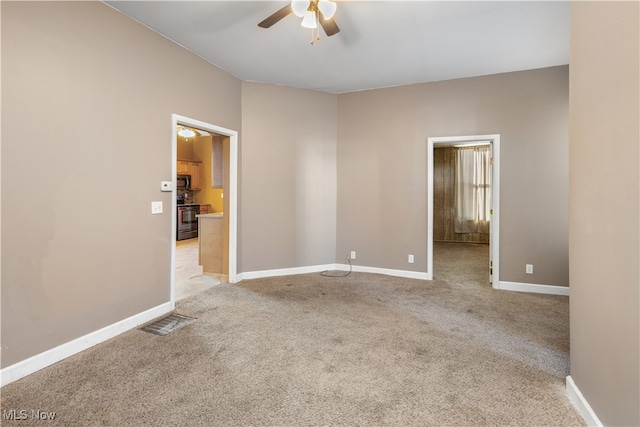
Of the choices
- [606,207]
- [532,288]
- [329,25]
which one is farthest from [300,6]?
[532,288]

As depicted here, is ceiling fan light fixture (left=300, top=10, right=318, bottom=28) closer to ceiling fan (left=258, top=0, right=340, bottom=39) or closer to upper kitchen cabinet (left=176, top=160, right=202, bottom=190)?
ceiling fan (left=258, top=0, right=340, bottom=39)

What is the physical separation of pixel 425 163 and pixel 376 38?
1841 mm

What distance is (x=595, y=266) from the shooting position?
55.9 inches

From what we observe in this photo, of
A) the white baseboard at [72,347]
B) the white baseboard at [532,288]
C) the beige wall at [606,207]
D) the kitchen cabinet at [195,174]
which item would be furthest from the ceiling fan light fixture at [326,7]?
the kitchen cabinet at [195,174]

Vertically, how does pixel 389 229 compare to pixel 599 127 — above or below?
below

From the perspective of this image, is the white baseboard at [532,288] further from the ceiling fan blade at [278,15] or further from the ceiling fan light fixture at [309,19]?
the ceiling fan blade at [278,15]

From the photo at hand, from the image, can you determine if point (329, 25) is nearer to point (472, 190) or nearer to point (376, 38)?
point (376, 38)

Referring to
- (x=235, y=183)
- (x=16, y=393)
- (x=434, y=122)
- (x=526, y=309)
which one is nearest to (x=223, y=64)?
(x=235, y=183)

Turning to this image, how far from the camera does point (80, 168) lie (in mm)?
2211

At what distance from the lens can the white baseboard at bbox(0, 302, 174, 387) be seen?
6.08 feet

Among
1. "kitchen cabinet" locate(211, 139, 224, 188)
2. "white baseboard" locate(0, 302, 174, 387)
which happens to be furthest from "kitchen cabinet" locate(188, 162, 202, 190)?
"white baseboard" locate(0, 302, 174, 387)

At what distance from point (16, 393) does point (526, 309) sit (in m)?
4.26

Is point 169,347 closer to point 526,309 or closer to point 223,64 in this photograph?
point 223,64

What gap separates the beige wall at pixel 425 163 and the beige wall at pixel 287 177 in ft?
0.85
